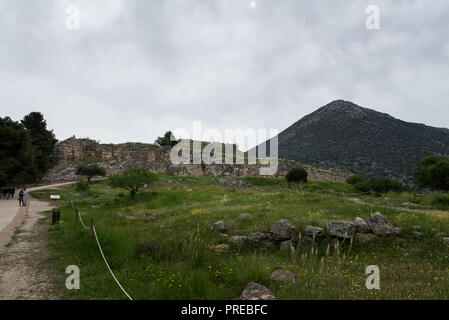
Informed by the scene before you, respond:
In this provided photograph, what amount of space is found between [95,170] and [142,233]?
23.2m

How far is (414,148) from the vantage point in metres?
49.2

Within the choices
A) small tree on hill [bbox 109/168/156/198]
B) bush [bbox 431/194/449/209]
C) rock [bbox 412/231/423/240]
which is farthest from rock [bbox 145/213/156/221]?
bush [bbox 431/194/449/209]

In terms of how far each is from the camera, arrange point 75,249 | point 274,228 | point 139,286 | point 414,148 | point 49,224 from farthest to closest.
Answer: point 414,148 < point 49,224 < point 274,228 < point 75,249 < point 139,286

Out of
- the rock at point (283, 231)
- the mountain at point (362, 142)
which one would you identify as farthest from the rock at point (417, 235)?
the mountain at point (362, 142)

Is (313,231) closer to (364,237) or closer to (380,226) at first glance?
(364,237)

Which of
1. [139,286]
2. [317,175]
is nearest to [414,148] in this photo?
[317,175]

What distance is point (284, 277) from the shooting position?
13.4 feet

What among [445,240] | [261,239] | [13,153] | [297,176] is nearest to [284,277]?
[261,239]

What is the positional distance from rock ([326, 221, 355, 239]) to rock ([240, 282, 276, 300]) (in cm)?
374

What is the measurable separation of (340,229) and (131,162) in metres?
32.9

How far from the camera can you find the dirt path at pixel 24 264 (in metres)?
3.98

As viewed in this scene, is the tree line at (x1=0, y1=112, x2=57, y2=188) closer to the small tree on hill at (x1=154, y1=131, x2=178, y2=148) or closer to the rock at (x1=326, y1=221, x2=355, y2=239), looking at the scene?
the rock at (x1=326, y1=221, x2=355, y2=239)
